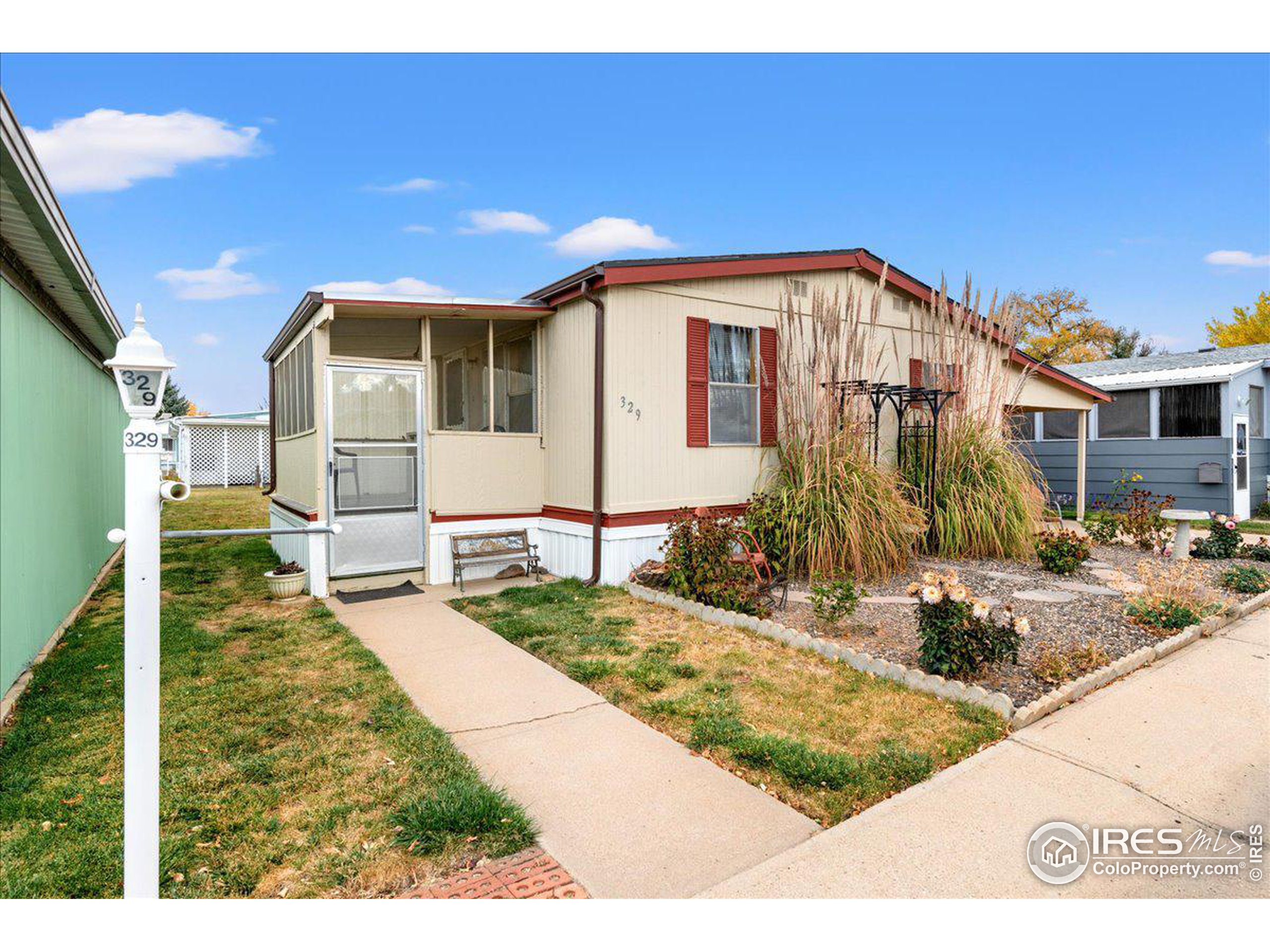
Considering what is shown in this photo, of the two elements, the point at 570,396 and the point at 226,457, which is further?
the point at 226,457

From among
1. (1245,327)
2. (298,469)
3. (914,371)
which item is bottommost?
(298,469)

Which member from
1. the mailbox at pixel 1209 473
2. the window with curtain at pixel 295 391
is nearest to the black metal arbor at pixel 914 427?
the window with curtain at pixel 295 391

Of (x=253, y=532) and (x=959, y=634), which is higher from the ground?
(x=253, y=532)

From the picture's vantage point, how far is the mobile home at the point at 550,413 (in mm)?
6742

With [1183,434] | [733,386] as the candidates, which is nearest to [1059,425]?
[1183,434]

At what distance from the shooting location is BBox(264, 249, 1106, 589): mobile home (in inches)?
265

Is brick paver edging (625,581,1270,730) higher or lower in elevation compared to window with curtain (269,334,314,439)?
lower

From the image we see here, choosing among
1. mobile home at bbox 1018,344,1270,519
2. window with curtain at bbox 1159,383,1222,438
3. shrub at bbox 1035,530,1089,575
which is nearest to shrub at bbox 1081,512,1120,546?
shrub at bbox 1035,530,1089,575

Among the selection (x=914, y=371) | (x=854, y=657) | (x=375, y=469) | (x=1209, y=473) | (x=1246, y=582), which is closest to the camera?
(x=854, y=657)

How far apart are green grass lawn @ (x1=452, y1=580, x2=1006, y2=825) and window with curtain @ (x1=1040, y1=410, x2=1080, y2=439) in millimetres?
12259

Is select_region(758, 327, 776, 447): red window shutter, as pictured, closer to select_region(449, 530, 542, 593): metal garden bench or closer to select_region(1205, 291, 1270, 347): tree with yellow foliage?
select_region(449, 530, 542, 593): metal garden bench

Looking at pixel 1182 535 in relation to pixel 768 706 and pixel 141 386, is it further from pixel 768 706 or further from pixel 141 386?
pixel 141 386

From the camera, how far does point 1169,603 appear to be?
5145 mm

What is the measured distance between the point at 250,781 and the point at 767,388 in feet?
20.6
